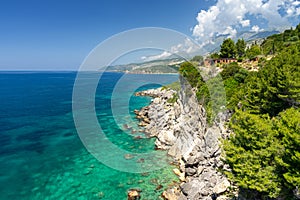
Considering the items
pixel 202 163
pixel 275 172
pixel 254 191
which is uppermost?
pixel 275 172

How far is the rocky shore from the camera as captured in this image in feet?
47.1

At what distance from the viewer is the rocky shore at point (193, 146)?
14.3 meters

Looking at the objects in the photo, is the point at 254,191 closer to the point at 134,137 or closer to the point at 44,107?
the point at 134,137

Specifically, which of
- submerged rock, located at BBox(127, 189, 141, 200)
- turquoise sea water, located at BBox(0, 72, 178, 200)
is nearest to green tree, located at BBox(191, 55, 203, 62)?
turquoise sea water, located at BBox(0, 72, 178, 200)

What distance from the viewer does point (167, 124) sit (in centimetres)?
2806

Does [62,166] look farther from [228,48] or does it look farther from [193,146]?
[228,48]

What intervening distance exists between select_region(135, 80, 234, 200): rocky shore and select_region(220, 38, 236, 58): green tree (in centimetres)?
1320

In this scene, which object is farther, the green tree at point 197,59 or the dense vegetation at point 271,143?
the green tree at point 197,59

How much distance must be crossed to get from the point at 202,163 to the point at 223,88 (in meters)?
10.0

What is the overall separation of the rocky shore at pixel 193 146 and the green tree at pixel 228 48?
43.3ft

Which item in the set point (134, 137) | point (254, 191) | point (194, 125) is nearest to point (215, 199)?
point (254, 191)

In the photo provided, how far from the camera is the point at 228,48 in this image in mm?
36625

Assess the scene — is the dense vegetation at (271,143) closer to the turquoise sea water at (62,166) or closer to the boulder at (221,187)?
the boulder at (221,187)

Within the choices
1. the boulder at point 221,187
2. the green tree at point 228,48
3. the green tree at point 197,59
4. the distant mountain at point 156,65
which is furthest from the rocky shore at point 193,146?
the green tree at point 228,48
